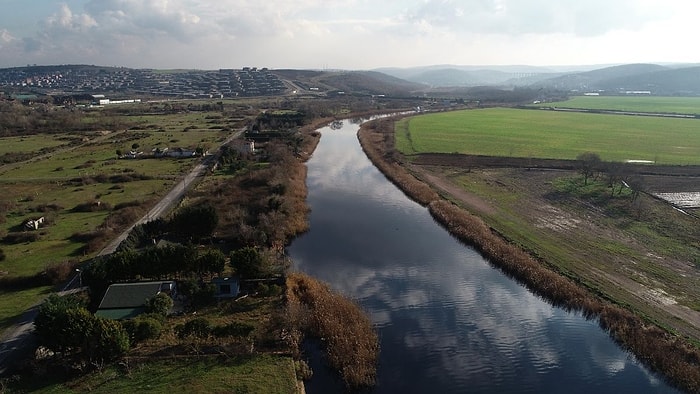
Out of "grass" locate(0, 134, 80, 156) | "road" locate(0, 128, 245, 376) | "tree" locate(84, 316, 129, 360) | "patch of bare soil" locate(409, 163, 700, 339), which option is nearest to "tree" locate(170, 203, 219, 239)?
"road" locate(0, 128, 245, 376)

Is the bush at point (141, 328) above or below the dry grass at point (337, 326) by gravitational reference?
above

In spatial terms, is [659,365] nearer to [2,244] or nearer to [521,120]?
[2,244]

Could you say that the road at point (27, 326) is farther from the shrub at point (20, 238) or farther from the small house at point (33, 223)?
the small house at point (33, 223)

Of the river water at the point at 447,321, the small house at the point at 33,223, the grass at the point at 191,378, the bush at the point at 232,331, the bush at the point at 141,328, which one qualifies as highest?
the small house at the point at 33,223

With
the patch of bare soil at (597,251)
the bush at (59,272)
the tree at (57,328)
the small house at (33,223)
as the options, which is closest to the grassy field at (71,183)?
the small house at (33,223)

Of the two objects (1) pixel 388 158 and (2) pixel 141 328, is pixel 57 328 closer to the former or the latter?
(2) pixel 141 328

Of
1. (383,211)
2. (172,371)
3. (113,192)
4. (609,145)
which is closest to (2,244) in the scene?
(113,192)

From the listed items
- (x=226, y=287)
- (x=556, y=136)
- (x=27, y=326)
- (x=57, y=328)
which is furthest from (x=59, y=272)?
(x=556, y=136)
